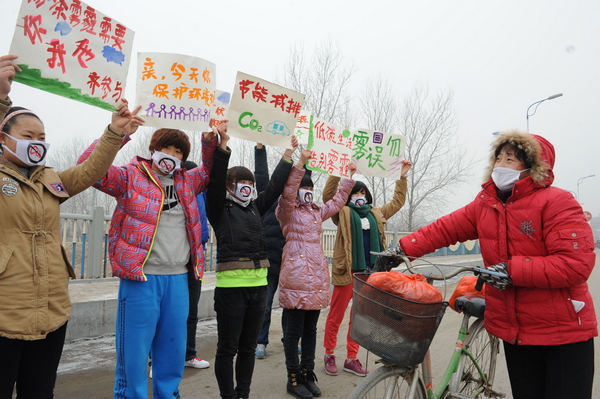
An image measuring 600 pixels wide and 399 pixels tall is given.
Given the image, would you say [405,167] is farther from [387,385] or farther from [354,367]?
[387,385]

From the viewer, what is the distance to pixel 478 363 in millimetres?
3012

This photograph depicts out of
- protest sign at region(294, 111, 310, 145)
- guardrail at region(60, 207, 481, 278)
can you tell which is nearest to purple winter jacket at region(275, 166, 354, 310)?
protest sign at region(294, 111, 310, 145)

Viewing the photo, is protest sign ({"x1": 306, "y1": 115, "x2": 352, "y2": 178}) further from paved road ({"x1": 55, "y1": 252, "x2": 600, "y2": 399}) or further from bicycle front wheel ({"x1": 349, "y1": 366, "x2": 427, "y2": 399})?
bicycle front wheel ({"x1": 349, "y1": 366, "x2": 427, "y2": 399})

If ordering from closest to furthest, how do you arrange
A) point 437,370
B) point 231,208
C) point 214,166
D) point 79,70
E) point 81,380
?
point 79,70
point 214,166
point 231,208
point 81,380
point 437,370

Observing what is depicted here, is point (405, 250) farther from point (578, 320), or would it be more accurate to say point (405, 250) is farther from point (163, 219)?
point (163, 219)

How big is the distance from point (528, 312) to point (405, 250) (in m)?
0.76

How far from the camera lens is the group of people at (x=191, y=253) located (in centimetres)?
212

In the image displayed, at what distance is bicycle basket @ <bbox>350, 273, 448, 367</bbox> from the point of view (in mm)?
2088

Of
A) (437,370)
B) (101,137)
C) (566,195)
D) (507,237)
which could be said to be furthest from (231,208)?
(437,370)

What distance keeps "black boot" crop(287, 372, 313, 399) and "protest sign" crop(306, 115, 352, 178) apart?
2081 millimetres

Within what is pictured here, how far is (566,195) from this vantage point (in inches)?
87.1

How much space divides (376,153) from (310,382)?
272 centimetres

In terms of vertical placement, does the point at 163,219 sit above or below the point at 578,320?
above

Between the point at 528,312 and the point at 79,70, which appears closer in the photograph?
the point at 528,312
